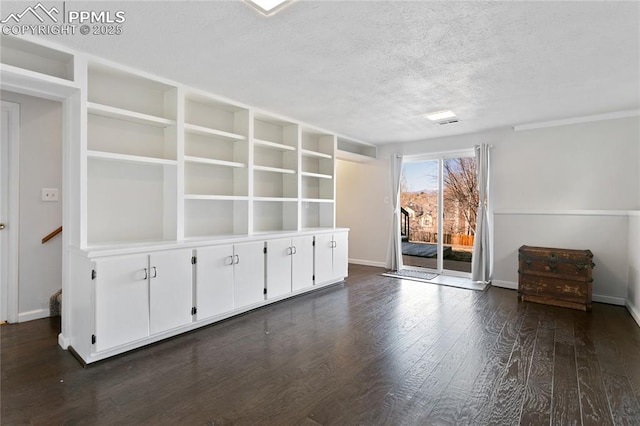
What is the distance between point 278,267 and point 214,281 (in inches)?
36.3

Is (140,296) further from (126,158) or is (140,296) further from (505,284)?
(505,284)

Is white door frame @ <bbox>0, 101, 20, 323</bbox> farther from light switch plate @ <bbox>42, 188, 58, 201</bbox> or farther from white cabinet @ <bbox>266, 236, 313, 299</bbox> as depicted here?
white cabinet @ <bbox>266, 236, 313, 299</bbox>

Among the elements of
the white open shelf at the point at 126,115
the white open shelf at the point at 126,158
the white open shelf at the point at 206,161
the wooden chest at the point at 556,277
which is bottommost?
the wooden chest at the point at 556,277

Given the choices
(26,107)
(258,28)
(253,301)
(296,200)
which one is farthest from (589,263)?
(26,107)

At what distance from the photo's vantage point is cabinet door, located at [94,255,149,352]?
2436 mm

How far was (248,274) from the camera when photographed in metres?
3.56

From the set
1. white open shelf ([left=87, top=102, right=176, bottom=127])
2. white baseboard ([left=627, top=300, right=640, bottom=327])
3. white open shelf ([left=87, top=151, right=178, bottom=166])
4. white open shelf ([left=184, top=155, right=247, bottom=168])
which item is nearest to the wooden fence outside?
white baseboard ([left=627, top=300, right=640, bottom=327])

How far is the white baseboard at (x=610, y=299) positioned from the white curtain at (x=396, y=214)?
9.43ft

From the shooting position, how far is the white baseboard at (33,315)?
10.7 ft

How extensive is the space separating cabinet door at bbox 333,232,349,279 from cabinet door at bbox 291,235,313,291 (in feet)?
1.92

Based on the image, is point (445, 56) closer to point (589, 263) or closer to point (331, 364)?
point (331, 364)

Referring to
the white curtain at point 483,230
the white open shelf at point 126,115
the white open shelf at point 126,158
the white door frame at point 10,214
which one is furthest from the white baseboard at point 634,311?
the white door frame at point 10,214

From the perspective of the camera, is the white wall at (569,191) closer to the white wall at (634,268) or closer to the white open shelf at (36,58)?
the white wall at (634,268)

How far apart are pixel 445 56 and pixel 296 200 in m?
2.65
